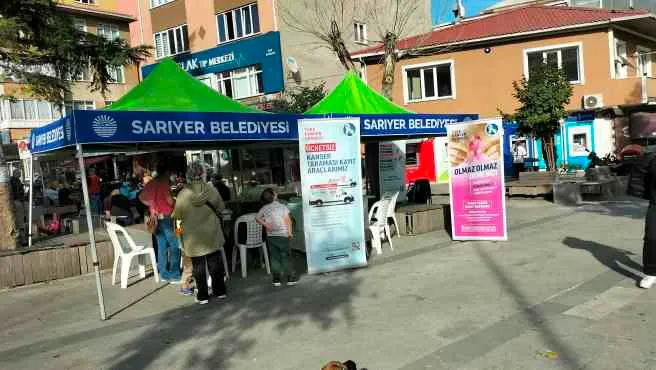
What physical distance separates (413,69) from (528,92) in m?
11.0

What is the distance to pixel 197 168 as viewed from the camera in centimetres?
680

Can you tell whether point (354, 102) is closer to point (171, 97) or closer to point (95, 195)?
point (171, 97)

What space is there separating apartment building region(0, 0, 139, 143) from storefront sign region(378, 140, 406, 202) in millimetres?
22674

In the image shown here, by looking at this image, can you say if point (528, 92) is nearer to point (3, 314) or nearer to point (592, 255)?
point (592, 255)

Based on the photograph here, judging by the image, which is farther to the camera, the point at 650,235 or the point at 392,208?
the point at 392,208

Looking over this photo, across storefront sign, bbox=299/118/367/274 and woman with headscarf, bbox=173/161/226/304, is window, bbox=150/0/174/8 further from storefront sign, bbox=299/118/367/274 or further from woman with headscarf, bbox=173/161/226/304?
woman with headscarf, bbox=173/161/226/304

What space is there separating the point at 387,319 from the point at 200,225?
94.5 inches

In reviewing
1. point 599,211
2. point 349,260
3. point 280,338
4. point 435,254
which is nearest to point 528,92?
point 599,211

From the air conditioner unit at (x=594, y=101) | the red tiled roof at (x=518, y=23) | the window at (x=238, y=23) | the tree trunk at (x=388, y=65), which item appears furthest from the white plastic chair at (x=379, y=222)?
the window at (x=238, y=23)

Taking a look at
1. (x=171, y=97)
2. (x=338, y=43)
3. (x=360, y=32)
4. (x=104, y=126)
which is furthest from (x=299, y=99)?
(x=104, y=126)

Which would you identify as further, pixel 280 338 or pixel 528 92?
pixel 528 92

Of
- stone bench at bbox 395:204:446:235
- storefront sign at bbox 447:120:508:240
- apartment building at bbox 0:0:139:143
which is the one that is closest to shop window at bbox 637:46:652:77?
stone bench at bbox 395:204:446:235

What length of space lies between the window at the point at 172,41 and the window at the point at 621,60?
22.2 metres

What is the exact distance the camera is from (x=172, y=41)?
3412 centimetres
